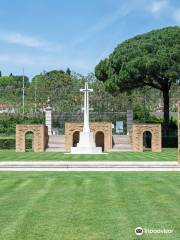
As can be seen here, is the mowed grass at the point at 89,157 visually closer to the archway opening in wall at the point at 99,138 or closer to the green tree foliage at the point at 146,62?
the green tree foliage at the point at 146,62

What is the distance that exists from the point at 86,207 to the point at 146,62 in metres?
34.9

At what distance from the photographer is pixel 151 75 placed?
4666 cm

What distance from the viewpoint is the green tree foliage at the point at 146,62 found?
147 ft

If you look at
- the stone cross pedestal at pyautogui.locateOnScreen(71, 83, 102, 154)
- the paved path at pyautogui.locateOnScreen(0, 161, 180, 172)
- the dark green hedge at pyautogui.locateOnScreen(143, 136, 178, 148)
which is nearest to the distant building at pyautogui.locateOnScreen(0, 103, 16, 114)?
the dark green hedge at pyautogui.locateOnScreen(143, 136, 178, 148)

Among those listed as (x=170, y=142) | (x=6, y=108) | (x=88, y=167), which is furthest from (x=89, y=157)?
(x=6, y=108)

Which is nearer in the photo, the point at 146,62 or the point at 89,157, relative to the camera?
the point at 89,157

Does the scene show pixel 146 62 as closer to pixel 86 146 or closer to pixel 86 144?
pixel 86 144

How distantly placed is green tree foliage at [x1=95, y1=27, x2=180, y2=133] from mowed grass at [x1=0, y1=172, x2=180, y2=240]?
29851 mm

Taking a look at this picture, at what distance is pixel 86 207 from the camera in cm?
1095

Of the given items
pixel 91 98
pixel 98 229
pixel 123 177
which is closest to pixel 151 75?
pixel 91 98

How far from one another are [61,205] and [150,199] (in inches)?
80.4

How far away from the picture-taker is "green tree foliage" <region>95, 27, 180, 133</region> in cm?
4494

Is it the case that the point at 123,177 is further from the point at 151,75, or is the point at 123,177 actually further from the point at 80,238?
the point at 151,75

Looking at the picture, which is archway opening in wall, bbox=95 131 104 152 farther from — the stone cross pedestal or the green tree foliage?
the stone cross pedestal
